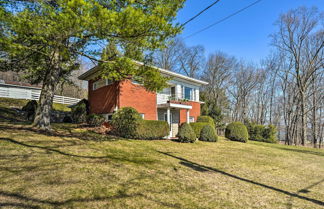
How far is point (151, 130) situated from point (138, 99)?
11.0 feet

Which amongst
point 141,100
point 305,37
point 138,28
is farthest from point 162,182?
point 305,37

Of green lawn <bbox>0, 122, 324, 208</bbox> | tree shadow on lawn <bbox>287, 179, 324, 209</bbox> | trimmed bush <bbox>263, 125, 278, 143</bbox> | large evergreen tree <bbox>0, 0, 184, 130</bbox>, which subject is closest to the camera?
green lawn <bbox>0, 122, 324, 208</bbox>

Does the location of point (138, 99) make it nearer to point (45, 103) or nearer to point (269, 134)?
point (45, 103)

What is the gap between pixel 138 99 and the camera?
14180 mm

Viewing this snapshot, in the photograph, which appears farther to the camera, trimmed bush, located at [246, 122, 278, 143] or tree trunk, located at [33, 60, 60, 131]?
trimmed bush, located at [246, 122, 278, 143]

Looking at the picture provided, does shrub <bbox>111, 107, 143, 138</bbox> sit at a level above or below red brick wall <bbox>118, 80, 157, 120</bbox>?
below

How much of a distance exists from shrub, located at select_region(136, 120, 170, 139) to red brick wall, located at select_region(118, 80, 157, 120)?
7.96 feet

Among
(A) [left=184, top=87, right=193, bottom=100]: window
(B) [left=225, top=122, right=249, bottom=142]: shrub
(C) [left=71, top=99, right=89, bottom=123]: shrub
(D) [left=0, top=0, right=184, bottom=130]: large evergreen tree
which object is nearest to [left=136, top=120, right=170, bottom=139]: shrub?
(D) [left=0, top=0, right=184, bottom=130]: large evergreen tree

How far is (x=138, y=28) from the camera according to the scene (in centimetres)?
625

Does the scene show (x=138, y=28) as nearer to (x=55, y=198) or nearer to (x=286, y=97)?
(x=55, y=198)

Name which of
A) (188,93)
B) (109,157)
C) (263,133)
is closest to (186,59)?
(188,93)

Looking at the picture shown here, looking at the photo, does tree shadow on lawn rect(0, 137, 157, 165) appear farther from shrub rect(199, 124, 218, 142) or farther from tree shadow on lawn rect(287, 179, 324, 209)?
shrub rect(199, 124, 218, 142)

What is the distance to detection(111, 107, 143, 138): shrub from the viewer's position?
37.1 ft

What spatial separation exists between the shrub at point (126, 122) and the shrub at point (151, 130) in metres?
0.31
